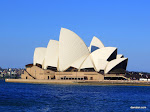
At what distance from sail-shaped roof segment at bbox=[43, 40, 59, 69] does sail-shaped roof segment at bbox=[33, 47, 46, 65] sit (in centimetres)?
612

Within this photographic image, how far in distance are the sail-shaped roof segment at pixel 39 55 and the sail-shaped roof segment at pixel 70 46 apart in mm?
14031

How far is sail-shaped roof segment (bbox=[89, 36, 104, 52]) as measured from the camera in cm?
9350

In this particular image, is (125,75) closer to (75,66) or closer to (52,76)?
(75,66)

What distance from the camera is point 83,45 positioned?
88.2 m

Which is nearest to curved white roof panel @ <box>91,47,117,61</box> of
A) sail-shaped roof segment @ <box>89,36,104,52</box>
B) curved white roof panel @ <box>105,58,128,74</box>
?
curved white roof panel @ <box>105,58,128,74</box>

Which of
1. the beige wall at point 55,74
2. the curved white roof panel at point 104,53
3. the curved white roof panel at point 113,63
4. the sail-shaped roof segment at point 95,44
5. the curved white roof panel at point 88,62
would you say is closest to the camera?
the curved white roof panel at point 113,63

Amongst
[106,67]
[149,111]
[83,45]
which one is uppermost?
[83,45]

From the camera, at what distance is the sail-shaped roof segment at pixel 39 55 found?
101531 millimetres

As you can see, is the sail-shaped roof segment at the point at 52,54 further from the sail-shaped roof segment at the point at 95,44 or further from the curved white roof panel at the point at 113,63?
the curved white roof panel at the point at 113,63

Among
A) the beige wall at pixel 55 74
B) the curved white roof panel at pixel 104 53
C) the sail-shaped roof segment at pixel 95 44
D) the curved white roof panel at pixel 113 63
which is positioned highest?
the sail-shaped roof segment at pixel 95 44

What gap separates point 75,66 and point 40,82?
12.1m

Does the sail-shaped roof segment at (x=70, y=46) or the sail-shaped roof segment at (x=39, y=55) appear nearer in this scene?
the sail-shaped roof segment at (x=70, y=46)

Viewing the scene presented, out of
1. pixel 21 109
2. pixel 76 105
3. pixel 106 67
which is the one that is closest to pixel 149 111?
pixel 76 105

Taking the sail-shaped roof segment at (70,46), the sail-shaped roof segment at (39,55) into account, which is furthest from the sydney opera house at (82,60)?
the sail-shaped roof segment at (39,55)
